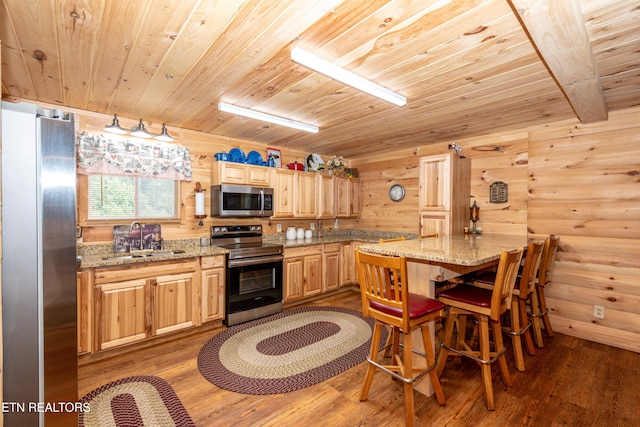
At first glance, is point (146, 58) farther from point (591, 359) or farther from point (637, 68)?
point (591, 359)

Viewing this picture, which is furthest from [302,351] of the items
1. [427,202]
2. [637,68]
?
[637,68]

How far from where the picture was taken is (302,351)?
2770 mm

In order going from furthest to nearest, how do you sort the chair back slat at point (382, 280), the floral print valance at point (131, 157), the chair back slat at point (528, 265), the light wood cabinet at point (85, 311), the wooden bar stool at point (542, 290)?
the floral print valance at point (131, 157) < the wooden bar stool at point (542, 290) < the light wood cabinet at point (85, 311) < the chair back slat at point (528, 265) < the chair back slat at point (382, 280)

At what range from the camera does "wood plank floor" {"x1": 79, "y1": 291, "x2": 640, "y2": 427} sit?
1.91 m

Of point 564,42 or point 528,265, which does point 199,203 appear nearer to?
point 528,265

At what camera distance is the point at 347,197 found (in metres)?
5.16

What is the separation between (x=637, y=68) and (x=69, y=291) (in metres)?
3.66

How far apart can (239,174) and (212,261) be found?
1.22 m

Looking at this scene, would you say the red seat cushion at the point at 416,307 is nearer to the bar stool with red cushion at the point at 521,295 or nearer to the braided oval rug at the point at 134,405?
the bar stool with red cushion at the point at 521,295

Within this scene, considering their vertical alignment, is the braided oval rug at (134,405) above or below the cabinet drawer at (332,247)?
below

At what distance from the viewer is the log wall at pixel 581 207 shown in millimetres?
2869

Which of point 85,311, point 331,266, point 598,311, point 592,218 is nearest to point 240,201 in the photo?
point 331,266

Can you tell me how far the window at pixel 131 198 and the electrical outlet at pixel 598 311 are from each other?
191 inches

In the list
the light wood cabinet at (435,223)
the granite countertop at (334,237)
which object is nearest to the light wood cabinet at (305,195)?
the granite countertop at (334,237)
